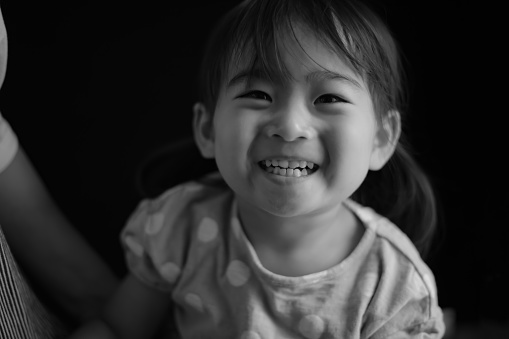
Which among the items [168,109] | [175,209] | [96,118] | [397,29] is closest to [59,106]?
[96,118]

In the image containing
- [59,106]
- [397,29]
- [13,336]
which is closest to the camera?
[13,336]

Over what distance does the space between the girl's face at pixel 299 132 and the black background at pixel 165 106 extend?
0.92ft

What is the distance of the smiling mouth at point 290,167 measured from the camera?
92cm

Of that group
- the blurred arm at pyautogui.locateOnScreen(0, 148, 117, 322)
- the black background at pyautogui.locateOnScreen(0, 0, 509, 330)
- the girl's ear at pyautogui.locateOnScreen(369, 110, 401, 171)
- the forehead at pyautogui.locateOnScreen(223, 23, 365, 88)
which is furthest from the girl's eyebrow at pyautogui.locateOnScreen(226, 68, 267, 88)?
the blurred arm at pyautogui.locateOnScreen(0, 148, 117, 322)

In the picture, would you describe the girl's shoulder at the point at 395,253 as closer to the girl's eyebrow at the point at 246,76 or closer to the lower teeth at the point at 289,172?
the lower teeth at the point at 289,172

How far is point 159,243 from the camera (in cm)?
109

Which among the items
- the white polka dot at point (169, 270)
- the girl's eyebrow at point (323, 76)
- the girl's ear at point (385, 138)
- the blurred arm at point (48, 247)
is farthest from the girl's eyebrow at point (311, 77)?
the blurred arm at point (48, 247)

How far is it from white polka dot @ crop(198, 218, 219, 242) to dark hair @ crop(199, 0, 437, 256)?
7.5 inches

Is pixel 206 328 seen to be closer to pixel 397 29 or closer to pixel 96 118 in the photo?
pixel 96 118

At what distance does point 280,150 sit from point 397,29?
1.44 ft

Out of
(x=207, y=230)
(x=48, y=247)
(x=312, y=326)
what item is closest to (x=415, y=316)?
(x=312, y=326)

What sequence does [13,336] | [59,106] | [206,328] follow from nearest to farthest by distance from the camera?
[13,336], [206,328], [59,106]

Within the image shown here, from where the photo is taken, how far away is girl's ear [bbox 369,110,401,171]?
40.3 inches

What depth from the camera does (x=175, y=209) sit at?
113 cm
